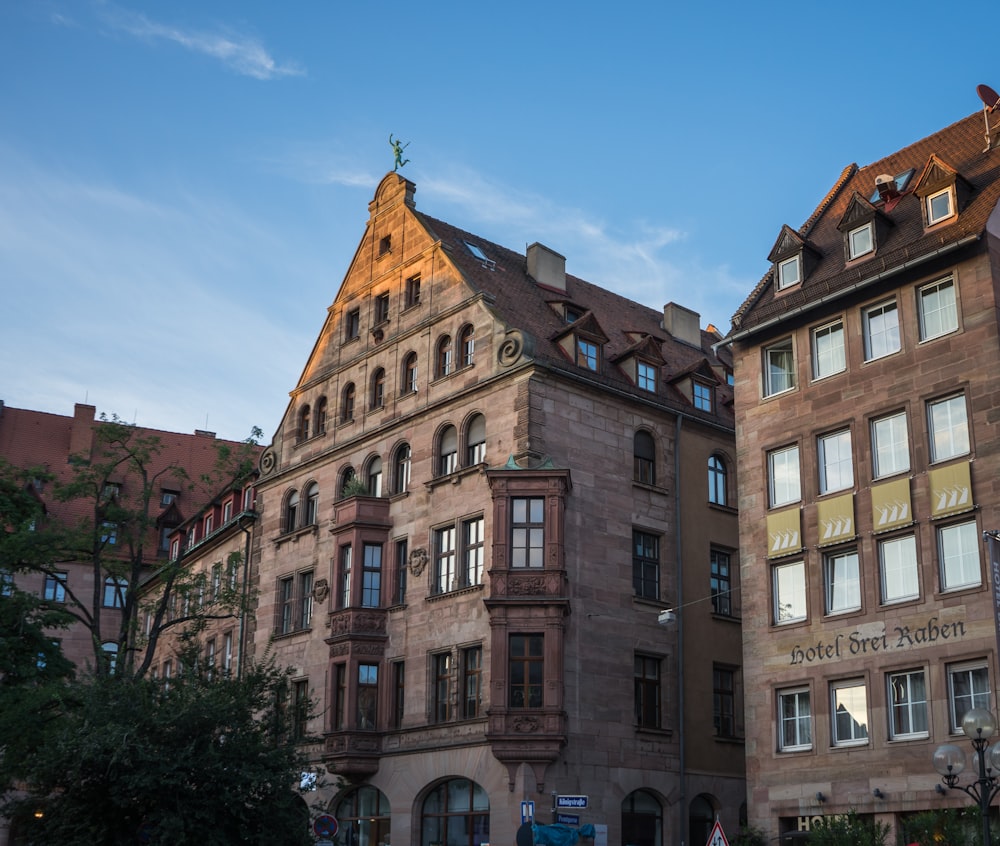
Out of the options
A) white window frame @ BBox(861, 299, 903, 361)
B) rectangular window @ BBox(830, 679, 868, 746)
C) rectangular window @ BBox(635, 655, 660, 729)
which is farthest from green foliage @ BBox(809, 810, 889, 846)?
white window frame @ BBox(861, 299, 903, 361)

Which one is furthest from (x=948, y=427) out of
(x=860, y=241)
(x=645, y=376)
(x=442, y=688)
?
(x=442, y=688)

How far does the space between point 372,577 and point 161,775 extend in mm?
12629

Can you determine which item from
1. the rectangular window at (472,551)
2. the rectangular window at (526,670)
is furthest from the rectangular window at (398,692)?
the rectangular window at (526,670)

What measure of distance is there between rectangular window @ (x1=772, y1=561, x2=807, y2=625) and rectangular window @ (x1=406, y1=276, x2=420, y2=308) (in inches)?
623

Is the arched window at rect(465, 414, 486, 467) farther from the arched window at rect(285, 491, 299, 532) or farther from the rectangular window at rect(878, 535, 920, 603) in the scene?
the rectangular window at rect(878, 535, 920, 603)

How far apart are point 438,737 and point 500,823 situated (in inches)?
135

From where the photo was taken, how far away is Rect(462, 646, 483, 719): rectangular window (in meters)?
34.6

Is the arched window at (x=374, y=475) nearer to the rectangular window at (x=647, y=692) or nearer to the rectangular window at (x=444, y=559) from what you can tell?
the rectangular window at (x=444, y=559)

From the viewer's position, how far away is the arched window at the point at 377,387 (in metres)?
42.1

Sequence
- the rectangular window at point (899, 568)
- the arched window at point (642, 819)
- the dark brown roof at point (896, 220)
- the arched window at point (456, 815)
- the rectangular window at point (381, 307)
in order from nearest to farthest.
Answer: the rectangular window at point (899, 568)
the dark brown roof at point (896, 220)
the arched window at point (456, 815)
the arched window at point (642, 819)
the rectangular window at point (381, 307)

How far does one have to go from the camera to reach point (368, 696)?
37969 millimetres

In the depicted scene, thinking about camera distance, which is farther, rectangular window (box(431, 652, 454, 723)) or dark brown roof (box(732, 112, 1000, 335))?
rectangular window (box(431, 652, 454, 723))

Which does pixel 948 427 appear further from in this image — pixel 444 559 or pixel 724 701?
pixel 444 559

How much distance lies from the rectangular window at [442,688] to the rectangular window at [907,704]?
12.3 m
